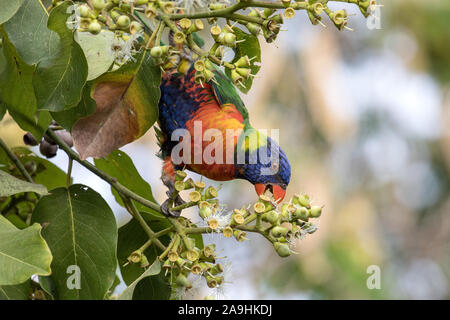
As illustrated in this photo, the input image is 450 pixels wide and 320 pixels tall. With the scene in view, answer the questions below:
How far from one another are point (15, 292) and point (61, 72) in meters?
0.50

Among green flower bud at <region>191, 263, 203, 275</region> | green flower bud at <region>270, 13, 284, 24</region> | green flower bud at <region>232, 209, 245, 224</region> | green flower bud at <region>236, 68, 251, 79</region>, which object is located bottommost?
green flower bud at <region>191, 263, 203, 275</region>

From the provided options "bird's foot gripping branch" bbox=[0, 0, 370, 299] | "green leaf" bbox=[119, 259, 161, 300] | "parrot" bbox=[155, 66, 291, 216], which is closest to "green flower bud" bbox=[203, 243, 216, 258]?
"bird's foot gripping branch" bbox=[0, 0, 370, 299]

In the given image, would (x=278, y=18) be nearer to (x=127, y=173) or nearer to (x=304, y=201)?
(x=304, y=201)

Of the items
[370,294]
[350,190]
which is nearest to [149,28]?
[370,294]

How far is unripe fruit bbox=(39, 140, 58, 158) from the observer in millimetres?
1637

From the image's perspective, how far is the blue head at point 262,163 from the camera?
5.20 ft

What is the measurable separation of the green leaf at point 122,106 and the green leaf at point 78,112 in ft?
0.07

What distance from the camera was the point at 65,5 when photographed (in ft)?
3.84

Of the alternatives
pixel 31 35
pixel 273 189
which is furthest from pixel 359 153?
pixel 31 35

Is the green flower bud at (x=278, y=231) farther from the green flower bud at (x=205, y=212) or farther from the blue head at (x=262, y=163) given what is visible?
the blue head at (x=262, y=163)

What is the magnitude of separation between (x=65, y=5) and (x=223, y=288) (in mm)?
622

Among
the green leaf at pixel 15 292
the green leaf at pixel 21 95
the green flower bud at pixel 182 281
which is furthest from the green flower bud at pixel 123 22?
the green leaf at pixel 15 292

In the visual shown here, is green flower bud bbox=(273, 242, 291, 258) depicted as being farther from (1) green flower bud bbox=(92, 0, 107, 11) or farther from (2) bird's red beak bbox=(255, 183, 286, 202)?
(1) green flower bud bbox=(92, 0, 107, 11)
